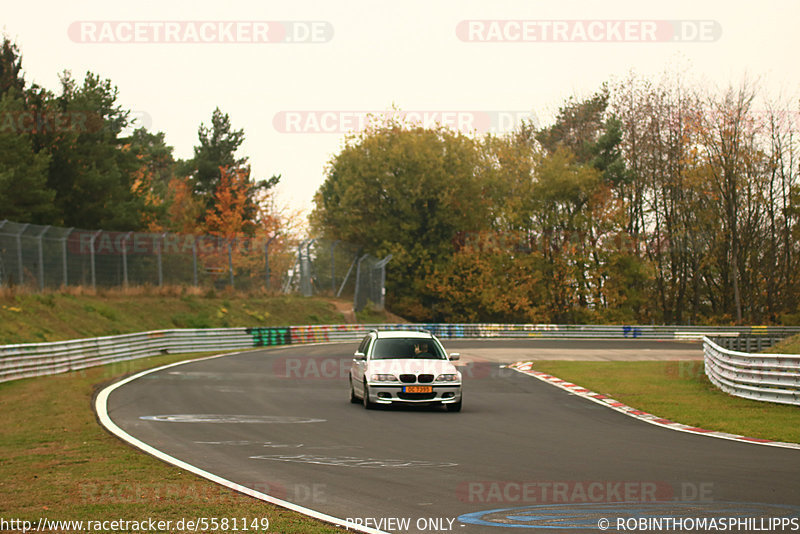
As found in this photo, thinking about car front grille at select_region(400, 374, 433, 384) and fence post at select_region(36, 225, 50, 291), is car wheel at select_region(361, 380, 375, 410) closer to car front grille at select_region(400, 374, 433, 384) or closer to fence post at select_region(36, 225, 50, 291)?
car front grille at select_region(400, 374, 433, 384)

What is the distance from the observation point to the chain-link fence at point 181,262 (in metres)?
34.3

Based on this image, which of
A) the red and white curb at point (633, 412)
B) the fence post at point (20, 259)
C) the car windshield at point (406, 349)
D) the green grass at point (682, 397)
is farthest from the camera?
the fence post at point (20, 259)

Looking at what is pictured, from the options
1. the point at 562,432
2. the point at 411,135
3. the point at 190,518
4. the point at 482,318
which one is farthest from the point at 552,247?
the point at 190,518

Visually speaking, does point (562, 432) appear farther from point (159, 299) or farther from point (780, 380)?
point (159, 299)

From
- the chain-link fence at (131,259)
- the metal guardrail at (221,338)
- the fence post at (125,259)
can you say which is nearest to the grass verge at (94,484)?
the metal guardrail at (221,338)

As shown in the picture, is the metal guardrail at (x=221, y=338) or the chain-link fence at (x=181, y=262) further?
the chain-link fence at (x=181, y=262)

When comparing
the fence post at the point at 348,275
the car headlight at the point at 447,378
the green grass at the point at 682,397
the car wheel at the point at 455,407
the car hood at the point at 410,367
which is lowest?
the green grass at the point at 682,397

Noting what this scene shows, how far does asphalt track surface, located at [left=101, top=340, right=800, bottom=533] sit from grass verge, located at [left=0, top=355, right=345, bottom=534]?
0.51 metres

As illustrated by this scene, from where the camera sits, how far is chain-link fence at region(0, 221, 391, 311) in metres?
34.3

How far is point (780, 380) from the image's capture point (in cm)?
1788

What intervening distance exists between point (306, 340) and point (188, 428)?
3213cm

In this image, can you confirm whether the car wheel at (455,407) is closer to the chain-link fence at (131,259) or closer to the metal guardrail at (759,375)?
the metal guardrail at (759,375)

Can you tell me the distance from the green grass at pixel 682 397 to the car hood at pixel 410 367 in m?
4.04
